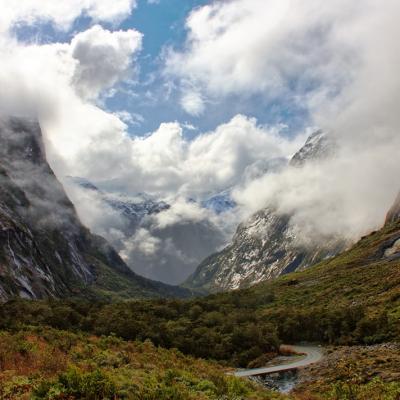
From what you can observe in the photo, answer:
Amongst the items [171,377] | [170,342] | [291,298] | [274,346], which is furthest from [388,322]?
[291,298]

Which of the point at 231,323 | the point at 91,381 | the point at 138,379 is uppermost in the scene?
the point at 231,323

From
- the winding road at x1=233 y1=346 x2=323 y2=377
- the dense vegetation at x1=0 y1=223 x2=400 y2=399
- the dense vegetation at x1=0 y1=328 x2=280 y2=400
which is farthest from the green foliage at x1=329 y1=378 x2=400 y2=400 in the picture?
the winding road at x1=233 y1=346 x2=323 y2=377

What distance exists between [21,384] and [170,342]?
60.9 metres

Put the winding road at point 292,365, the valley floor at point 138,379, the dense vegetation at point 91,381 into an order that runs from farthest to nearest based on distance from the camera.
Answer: the winding road at point 292,365 → the valley floor at point 138,379 → the dense vegetation at point 91,381

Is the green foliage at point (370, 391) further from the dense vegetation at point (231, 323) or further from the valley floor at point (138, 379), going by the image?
the dense vegetation at point (231, 323)

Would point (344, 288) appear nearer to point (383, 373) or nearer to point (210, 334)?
point (210, 334)

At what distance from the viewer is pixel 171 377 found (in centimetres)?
3098

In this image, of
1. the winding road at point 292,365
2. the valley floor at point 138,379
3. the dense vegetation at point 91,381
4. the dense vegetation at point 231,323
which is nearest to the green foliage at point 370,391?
the valley floor at point 138,379

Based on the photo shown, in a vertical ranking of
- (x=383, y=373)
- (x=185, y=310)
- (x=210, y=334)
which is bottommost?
(x=383, y=373)

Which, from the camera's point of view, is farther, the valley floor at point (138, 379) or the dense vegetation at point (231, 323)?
the dense vegetation at point (231, 323)

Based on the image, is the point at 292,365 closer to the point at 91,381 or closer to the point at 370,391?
the point at 370,391

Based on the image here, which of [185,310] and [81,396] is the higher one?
[185,310]

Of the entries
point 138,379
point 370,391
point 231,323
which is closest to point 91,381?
point 138,379

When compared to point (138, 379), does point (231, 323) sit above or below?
above
